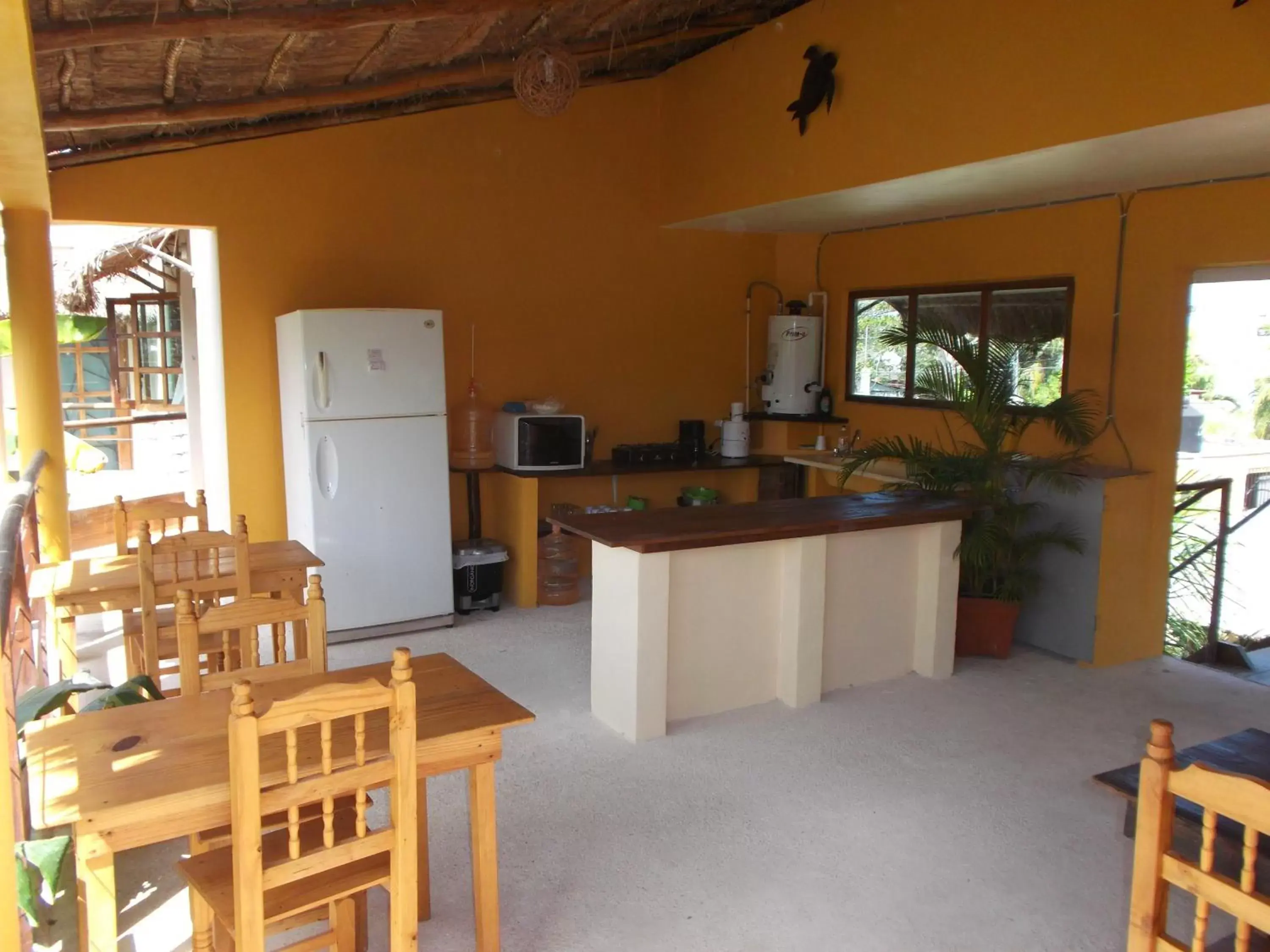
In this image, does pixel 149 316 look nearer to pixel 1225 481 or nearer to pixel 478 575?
pixel 478 575

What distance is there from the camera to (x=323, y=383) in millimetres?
4906

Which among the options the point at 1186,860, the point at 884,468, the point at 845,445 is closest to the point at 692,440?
the point at 845,445

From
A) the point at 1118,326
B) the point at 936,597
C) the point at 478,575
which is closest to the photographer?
the point at 936,597

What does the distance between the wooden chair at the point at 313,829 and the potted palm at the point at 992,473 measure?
3327 millimetres

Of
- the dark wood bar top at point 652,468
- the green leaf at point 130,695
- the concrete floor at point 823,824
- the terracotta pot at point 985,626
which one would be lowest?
the concrete floor at point 823,824

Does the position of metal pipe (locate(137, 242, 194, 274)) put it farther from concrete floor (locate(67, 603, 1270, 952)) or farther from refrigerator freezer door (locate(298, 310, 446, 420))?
concrete floor (locate(67, 603, 1270, 952))

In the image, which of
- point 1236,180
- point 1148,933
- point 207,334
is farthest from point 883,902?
point 207,334

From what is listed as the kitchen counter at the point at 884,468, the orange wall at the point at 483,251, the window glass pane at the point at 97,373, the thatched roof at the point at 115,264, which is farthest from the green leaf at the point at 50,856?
the window glass pane at the point at 97,373

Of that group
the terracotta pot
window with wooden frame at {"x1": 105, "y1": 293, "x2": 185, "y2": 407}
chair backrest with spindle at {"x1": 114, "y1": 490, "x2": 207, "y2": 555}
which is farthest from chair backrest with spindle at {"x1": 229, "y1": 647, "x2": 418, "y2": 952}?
window with wooden frame at {"x1": 105, "y1": 293, "x2": 185, "y2": 407}

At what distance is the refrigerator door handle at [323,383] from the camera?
4887 millimetres

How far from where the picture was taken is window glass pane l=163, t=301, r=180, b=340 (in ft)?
27.8

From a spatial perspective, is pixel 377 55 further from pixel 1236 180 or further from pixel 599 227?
pixel 1236 180

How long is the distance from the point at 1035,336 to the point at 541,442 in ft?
9.17

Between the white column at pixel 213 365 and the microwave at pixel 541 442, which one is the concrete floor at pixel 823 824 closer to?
the microwave at pixel 541 442
